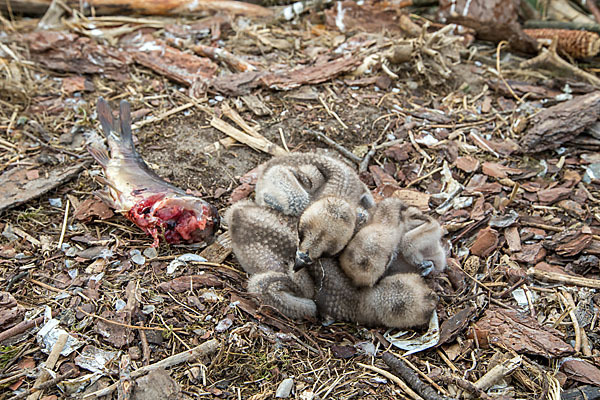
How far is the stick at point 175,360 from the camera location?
3.11 m

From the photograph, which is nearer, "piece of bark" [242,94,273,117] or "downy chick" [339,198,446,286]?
"downy chick" [339,198,446,286]

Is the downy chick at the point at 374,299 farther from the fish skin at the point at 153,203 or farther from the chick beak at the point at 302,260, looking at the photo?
the fish skin at the point at 153,203

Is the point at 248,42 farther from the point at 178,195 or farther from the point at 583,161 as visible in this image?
the point at 583,161

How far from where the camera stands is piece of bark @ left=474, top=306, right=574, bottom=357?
144 inches

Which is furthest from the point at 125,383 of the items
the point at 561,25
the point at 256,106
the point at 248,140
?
the point at 561,25

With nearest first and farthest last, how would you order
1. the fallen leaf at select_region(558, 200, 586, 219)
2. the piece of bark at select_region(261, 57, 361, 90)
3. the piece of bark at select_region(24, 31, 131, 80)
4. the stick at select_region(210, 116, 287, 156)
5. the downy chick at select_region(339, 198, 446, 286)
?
the downy chick at select_region(339, 198, 446, 286) < the fallen leaf at select_region(558, 200, 586, 219) < the stick at select_region(210, 116, 287, 156) < the piece of bark at select_region(261, 57, 361, 90) < the piece of bark at select_region(24, 31, 131, 80)

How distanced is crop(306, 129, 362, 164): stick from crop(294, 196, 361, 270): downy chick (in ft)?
5.35

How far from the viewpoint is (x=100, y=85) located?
6176 millimetres

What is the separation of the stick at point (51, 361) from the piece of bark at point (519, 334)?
2.64m

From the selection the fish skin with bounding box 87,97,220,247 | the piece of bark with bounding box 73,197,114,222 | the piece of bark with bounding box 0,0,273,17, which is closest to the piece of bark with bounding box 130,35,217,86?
the piece of bark with bounding box 0,0,273,17

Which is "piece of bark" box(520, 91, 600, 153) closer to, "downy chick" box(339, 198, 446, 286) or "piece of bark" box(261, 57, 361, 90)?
"downy chick" box(339, 198, 446, 286)

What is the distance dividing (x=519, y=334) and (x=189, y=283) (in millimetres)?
2263

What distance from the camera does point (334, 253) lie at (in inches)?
149

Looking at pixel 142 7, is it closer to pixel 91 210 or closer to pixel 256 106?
pixel 256 106
